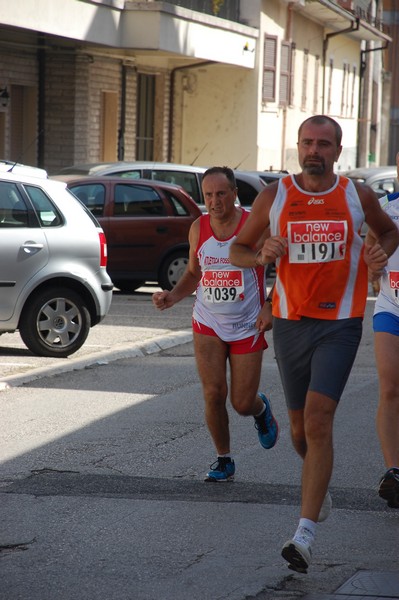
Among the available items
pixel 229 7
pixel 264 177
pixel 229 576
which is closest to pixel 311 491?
pixel 229 576

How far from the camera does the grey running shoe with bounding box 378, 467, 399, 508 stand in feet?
22.6

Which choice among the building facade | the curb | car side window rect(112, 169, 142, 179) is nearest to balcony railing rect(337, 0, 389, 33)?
the building facade

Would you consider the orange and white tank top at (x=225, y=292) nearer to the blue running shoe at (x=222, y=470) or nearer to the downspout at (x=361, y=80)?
the blue running shoe at (x=222, y=470)

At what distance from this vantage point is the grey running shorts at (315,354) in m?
5.97

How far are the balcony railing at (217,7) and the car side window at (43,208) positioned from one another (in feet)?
53.0

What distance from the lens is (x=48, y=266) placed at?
41.3 ft

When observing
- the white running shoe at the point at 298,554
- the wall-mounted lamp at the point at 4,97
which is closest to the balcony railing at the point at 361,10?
the wall-mounted lamp at the point at 4,97

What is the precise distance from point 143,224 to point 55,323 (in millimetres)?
6480

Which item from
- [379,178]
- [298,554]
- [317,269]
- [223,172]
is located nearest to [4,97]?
[379,178]

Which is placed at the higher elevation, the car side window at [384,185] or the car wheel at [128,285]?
the car side window at [384,185]

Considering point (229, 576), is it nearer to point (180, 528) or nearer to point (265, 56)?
point (180, 528)

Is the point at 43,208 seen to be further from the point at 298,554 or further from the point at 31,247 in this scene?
the point at 298,554

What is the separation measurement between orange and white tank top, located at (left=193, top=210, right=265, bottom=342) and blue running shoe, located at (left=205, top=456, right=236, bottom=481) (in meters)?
0.68

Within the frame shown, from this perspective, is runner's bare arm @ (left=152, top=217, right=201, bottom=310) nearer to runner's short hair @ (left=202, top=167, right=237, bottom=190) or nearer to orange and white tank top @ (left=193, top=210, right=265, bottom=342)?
orange and white tank top @ (left=193, top=210, right=265, bottom=342)
